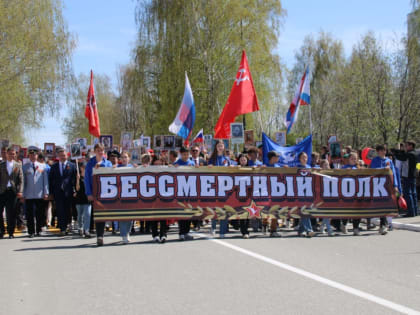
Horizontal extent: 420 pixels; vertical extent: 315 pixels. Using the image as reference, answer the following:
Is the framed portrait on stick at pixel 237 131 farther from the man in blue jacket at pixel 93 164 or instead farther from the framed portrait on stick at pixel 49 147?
the man in blue jacket at pixel 93 164

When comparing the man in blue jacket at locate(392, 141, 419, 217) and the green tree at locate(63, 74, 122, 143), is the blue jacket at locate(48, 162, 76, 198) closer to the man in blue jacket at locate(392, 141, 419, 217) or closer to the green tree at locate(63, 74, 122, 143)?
the man in blue jacket at locate(392, 141, 419, 217)

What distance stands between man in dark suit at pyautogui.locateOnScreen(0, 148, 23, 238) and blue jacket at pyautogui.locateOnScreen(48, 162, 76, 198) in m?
0.78

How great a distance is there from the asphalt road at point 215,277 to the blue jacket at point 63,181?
84.3 inches

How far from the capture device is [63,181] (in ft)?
43.5

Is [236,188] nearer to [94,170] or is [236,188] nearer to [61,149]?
[94,170]

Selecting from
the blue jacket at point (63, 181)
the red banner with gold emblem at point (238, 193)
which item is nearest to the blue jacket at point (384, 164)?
the red banner with gold emblem at point (238, 193)

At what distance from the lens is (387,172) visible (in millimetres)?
12719

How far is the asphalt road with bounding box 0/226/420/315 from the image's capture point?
5.92m

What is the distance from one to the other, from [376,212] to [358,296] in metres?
6.67

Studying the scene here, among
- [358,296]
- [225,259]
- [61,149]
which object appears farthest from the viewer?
[61,149]

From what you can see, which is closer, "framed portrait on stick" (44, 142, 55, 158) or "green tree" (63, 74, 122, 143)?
"framed portrait on stick" (44, 142, 55, 158)

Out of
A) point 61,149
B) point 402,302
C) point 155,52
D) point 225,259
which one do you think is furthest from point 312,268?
point 155,52

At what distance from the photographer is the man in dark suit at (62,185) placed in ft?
43.4

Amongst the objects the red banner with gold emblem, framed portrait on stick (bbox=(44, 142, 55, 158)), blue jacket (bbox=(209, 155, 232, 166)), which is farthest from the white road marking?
framed portrait on stick (bbox=(44, 142, 55, 158))
